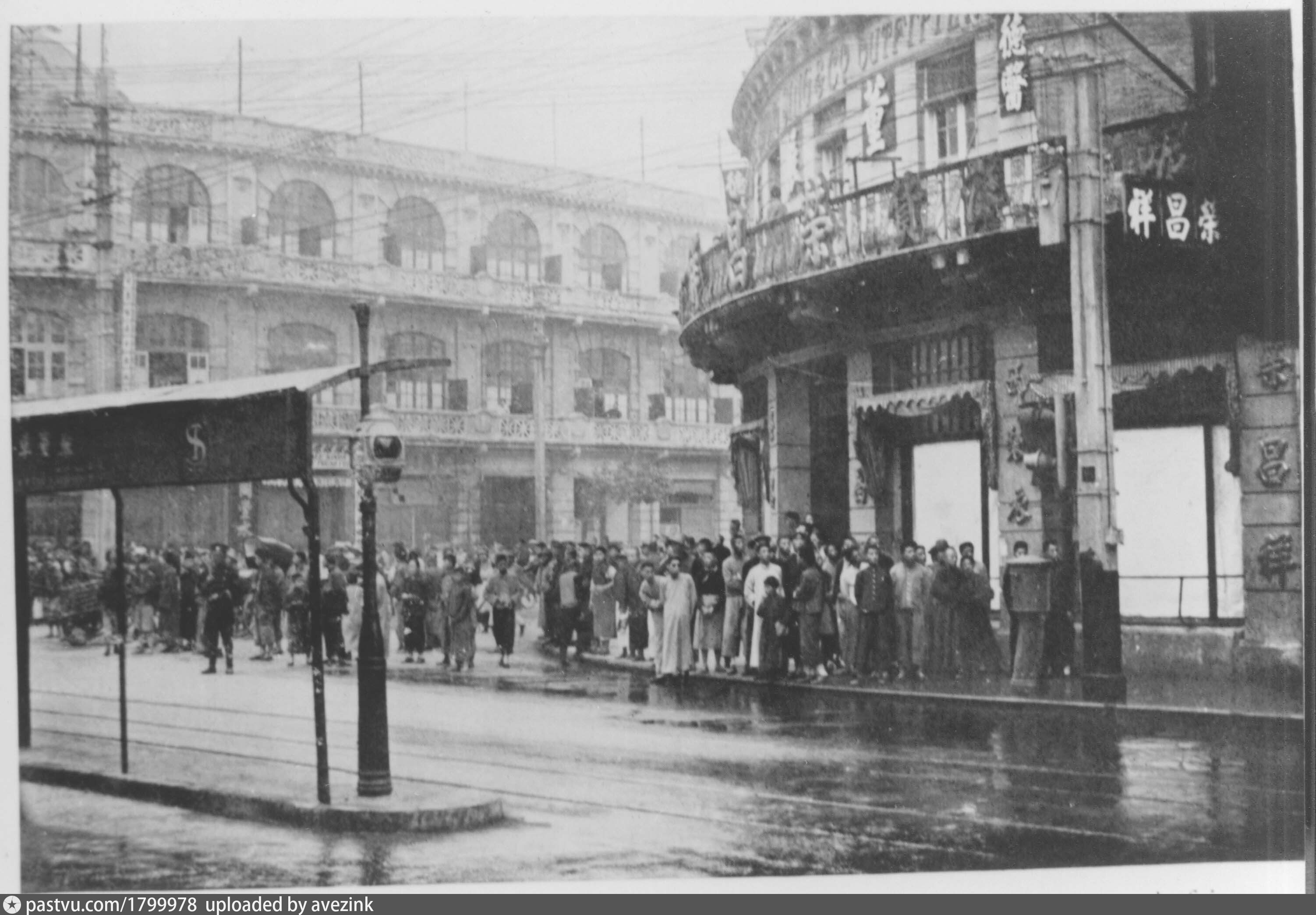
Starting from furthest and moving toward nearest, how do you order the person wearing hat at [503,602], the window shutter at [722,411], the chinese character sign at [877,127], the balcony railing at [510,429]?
the person wearing hat at [503,602]
the chinese character sign at [877,127]
the window shutter at [722,411]
the balcony railing at [510,429]

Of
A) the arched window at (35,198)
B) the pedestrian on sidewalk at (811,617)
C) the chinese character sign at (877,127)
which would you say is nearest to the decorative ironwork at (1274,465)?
the pedestrian on sidewalk at (811,617)

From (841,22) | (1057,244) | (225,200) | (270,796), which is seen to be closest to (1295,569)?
(1057,244)

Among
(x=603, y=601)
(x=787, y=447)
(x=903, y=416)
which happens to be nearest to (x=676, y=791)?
(x=903, y=416)

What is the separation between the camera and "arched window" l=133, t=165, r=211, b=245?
1013 cm

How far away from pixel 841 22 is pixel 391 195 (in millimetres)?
4137

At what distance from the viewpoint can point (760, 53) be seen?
10531 mm

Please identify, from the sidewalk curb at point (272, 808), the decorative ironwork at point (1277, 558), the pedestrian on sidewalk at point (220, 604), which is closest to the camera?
the sidewalk curb at point (272, 808)

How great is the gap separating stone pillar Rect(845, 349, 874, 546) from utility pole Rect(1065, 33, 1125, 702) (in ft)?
7.56

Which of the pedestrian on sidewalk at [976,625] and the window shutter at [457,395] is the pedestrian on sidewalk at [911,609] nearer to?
the pedestrian on sidewalk at [976,625]

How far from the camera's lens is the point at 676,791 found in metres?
9.14

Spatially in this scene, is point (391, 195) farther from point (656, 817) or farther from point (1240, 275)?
point (1240, 275)

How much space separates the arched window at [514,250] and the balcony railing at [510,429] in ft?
3.76

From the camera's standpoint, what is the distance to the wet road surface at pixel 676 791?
8.39 m

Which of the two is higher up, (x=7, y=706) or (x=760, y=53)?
(x=760, y=53)
